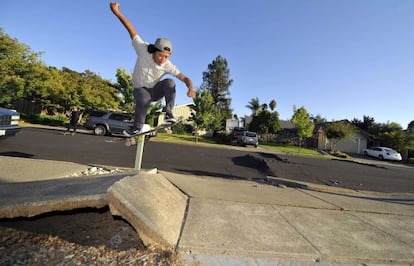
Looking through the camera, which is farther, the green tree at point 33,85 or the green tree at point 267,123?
the green tree at point 267,123

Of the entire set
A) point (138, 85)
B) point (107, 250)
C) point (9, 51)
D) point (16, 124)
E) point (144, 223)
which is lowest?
point (107, 250)

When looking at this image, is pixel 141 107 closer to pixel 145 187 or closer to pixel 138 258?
pixel 145 187

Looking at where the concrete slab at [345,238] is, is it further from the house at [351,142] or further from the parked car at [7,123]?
the house at [351,142]

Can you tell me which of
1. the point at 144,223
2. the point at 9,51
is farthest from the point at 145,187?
the point at 9,51

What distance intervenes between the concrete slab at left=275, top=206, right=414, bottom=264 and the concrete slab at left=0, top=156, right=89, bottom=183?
436cm

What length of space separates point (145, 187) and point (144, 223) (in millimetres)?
886

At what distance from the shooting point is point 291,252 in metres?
2.61

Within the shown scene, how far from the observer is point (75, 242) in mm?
2559

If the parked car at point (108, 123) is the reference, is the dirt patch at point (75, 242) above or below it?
below

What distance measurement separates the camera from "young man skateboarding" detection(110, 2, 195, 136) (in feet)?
12.7

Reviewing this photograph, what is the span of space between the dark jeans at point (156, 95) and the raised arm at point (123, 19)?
0.91 meters

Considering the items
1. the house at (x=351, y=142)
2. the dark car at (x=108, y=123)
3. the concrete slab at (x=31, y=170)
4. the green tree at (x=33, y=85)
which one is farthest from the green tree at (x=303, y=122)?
the concrete slab at (x=31, y=170)

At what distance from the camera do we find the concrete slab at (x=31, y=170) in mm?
4485

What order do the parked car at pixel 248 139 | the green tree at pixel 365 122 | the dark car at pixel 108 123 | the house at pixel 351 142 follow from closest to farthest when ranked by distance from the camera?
the dark car at pixel 108 123 < the parked car at pixel 248 139 < the house at pixel 351 142 < the green tree at pixel 365 122
